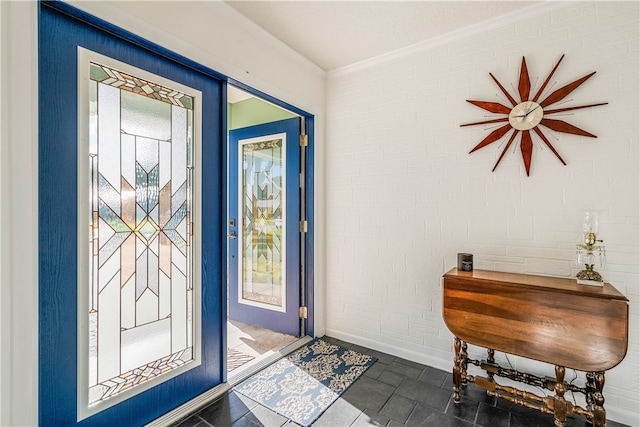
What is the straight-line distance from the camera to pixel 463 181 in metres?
2.36

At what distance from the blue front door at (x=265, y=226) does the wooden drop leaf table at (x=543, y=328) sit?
5.09 ft

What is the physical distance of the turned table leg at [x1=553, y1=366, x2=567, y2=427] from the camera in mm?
1679

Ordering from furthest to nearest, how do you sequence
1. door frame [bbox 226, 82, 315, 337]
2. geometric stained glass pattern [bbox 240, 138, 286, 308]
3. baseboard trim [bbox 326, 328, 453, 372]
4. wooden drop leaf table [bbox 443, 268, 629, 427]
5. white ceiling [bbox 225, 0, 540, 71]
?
geometric stained glass pattern [bbox 240, 138, 286, 308], door frame [bbox 226, 82, 315, 337], baseboard trim [bbox 326, 328, 453, 372], white ceiling [bbox 225, 0, 540, 71], wooden drop leaf table [bbox 443, 268, 629, 427]

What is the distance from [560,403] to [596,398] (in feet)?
0.58

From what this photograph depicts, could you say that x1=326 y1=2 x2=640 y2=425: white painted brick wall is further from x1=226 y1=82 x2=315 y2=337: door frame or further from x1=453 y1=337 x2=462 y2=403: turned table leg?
x1=453 y1=337 x2=462 y2=403: turned table leg

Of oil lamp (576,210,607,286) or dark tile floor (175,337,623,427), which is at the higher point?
oil lamp (576,210,607,286)

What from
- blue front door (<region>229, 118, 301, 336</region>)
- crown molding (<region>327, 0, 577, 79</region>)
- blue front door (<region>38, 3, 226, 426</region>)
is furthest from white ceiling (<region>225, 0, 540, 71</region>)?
blue front door (<region>229, 118, 301, 336</region>)

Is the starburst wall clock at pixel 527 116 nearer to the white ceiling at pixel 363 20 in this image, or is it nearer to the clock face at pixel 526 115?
the clock face at pixel 526 115

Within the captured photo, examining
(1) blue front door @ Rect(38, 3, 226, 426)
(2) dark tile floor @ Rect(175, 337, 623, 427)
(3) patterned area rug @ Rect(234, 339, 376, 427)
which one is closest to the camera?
(1) blue front door @ Rect(38, 3, 226, 426)

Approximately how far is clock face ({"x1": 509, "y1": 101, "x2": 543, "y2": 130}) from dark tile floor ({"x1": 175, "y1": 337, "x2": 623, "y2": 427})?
1.83 metres

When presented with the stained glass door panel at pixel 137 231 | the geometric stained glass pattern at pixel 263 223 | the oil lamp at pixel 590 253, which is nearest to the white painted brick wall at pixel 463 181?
the oil lamp at pixel 590 253

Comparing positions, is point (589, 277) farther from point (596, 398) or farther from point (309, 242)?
point (309, 242)

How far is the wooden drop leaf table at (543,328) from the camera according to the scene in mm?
1575

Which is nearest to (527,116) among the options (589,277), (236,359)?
(589,277)
